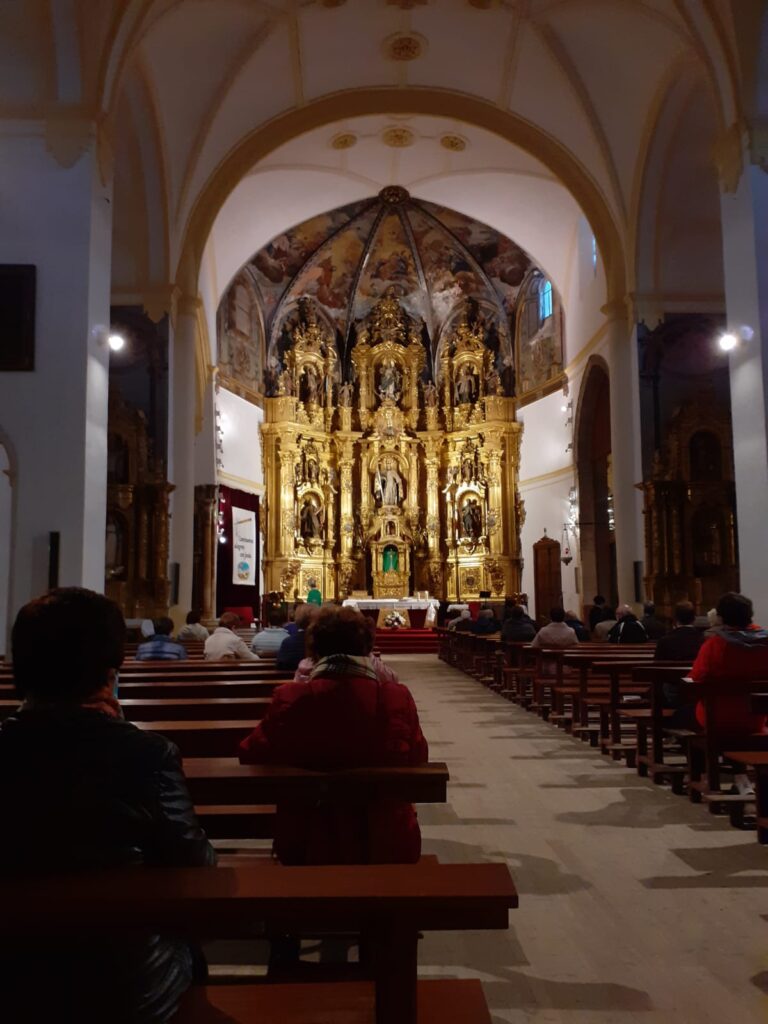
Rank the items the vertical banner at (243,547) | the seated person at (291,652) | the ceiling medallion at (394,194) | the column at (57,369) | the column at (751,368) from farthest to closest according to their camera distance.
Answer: the ceiling medallion at (394,194) → the vertical banner at (243,547) → the column at (751,368) → the column at (57,369) → the seated person at (291,652)

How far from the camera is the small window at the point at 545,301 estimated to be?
22.1 meters

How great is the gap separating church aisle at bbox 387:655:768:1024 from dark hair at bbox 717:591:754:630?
1.01 m

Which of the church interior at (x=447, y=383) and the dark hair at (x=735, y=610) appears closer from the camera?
the church interior at (x=447, y=383)

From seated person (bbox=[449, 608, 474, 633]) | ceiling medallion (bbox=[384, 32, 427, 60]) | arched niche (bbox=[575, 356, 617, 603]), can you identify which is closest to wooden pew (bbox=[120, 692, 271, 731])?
seated person (bbox=[449, 608, 474, 633])

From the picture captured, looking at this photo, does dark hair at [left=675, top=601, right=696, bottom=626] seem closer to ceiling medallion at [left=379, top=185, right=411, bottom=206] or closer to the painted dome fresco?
ceiling medallion at [left=379, top=185, right=411, bottom=206]

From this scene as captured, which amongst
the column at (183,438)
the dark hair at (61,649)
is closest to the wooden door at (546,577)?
the column at (183,438)

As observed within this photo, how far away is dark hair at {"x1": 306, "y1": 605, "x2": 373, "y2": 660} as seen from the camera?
2.71 metres

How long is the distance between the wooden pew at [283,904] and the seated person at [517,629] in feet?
31.0

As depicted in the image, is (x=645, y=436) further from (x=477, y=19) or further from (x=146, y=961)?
(x=146, y=961)

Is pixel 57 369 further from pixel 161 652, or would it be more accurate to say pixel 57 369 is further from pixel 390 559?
pixel 390 559

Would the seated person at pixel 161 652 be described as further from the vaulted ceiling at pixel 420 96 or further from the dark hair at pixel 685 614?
the vaulted ceiling at pixel 420 96

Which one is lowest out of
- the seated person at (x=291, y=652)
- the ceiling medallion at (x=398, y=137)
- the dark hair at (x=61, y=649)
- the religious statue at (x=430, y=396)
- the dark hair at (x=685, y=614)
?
the seated person at (x=291, y=652)

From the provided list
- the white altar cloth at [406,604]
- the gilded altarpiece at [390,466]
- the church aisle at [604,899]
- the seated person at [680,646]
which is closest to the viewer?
the church aisle at [604,899]

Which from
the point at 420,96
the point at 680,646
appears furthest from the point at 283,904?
the point at 420,96
